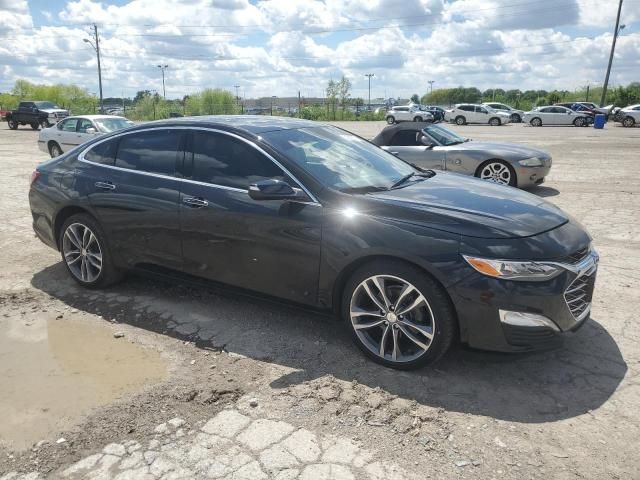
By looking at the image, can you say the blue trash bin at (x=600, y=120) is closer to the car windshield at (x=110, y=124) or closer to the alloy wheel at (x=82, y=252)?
the car windshield at (x=110, y=124)

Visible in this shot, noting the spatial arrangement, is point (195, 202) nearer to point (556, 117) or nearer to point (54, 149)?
point (54, 149)

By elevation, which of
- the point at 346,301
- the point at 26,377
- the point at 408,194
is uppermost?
the point at 408,194

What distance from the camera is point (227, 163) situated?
4195 millimetres

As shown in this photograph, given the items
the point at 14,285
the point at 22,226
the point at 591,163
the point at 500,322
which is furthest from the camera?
the point at 591,163

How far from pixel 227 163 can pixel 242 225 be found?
549 mm

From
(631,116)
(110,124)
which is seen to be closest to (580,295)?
(110,124)

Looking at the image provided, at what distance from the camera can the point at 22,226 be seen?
7.72m

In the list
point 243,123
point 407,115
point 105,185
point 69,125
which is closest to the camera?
point 243,123

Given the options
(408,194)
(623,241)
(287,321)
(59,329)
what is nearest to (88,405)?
(59,329)

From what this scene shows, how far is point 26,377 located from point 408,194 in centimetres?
294

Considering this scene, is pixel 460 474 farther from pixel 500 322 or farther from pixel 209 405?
pixel 209 405

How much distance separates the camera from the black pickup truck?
34125 millimetres

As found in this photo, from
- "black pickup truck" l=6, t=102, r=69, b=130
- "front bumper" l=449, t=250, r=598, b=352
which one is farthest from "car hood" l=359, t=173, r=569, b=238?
"black pickup truck" l=6, t=102, r=69, b=130

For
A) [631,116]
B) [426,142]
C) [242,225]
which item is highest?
[631,116]
